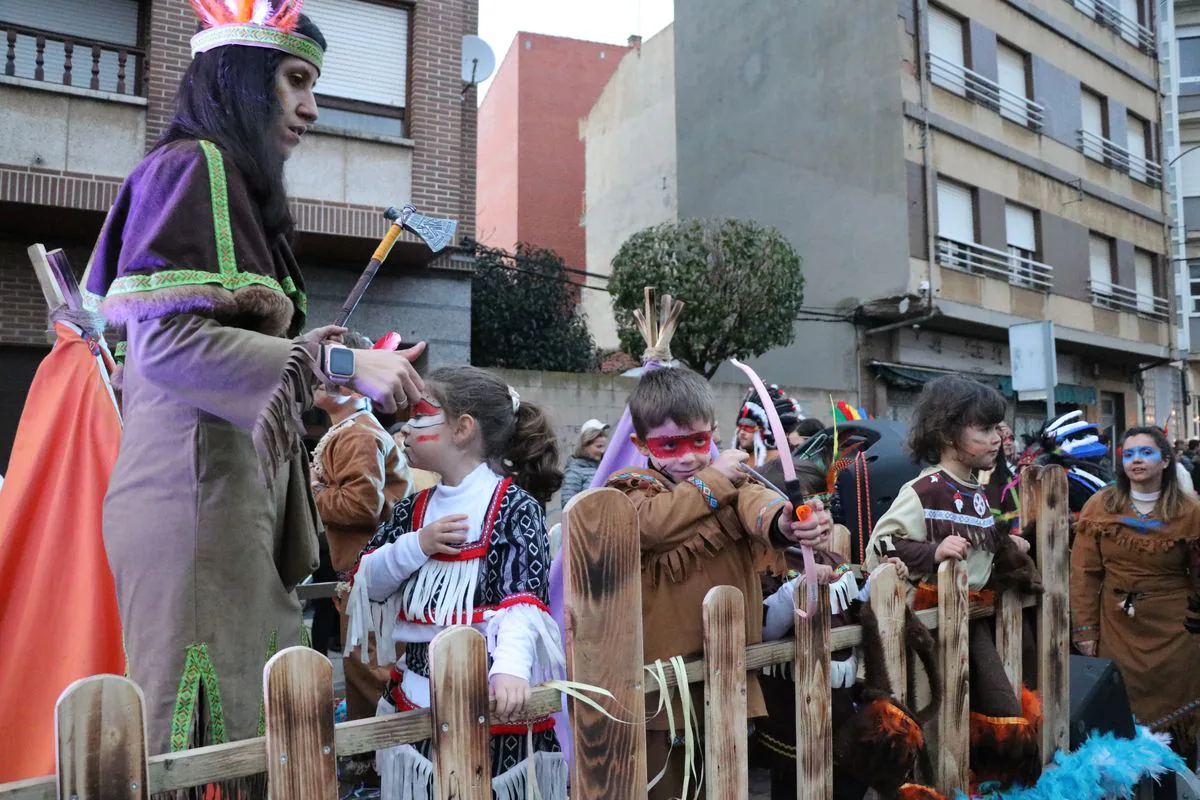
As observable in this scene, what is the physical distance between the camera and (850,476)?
190 inches

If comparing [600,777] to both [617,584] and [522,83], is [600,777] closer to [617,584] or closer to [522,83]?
[617,584]

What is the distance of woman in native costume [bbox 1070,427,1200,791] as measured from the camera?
15.4 ft

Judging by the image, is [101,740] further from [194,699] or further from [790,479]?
[790,479]

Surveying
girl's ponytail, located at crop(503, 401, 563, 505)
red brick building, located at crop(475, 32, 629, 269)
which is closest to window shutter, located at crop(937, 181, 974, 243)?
red brick building, located at crop(475, 32, 629, 269)

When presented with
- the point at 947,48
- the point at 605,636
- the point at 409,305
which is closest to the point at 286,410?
the point at 605,636

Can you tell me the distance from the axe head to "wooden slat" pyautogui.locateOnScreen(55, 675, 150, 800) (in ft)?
4.51

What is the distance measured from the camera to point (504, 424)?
97.1 inches

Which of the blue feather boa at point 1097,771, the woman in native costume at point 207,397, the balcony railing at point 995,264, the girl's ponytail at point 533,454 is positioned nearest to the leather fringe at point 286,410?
the woman in native costume at point 207,397

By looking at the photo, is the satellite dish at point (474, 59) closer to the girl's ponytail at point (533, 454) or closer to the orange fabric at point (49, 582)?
the girl's ponytail at point (533, 454)

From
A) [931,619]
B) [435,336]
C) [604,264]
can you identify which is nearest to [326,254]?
[435,336]

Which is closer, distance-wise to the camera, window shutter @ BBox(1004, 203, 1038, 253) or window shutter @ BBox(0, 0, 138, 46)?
window shutter @ BBox(0, 0, 138, 46)

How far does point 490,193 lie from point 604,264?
4.04 metres

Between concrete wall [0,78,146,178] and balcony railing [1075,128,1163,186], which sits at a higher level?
balcony railing [1075,128,1163,186]

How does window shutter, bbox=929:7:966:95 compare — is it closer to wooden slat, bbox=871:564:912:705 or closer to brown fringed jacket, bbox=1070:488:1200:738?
brown fringed jacket, bbox=1070:488:1200:738
